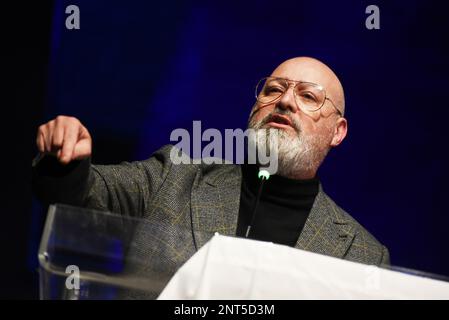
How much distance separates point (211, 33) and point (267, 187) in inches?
27.4

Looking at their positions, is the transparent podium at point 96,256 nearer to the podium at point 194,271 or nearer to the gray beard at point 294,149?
the podium at point 194,271

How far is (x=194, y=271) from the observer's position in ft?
2.87

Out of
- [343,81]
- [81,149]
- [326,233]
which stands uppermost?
[343,81]

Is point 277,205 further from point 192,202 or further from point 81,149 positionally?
point 81,149

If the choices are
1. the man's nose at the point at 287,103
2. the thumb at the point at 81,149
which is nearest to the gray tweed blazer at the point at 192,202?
the thumb at the point at 81,149

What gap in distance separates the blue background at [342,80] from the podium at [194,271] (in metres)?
1.25

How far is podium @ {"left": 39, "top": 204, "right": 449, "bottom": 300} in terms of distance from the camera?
0.86 meters

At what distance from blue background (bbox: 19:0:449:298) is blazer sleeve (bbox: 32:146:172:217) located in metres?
0.52

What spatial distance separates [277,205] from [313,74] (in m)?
0.46

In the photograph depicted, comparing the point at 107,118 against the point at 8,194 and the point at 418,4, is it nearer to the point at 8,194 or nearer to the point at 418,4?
the point at 8,194

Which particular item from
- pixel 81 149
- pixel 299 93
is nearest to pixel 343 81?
pixel 299 93

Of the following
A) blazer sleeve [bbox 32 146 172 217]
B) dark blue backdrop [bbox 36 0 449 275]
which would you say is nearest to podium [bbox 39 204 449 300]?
blazer sleeve [bbox 32 146 172 217]

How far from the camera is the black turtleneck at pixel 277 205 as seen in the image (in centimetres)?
164
